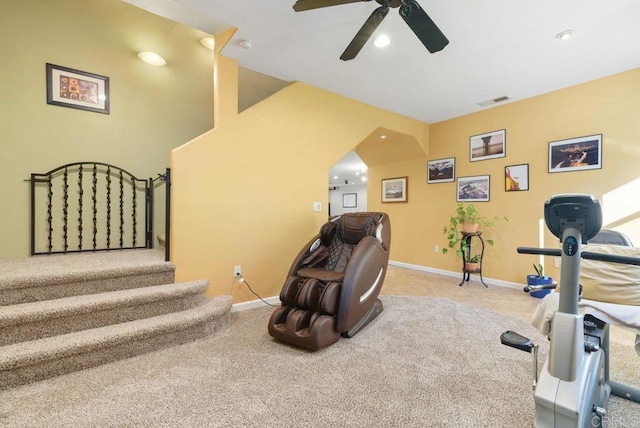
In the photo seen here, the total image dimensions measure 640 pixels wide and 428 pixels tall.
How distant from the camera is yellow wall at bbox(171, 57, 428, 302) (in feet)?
9.24

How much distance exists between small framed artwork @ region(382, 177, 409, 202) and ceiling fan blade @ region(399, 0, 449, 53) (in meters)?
3.62

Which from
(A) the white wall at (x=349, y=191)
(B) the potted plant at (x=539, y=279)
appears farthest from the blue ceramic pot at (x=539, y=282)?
(A) the white wall at (x=349, y=191)

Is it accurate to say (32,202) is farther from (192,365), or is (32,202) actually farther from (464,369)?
(464,369)

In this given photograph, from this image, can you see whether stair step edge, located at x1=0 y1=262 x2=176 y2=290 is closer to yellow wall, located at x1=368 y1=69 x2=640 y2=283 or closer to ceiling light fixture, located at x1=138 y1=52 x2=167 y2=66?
ceiling light fixture, located at x1=138 y1=52 x2=167 y2=66

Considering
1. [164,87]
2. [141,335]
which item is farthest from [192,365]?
[164,87]

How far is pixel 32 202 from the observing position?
116 inches

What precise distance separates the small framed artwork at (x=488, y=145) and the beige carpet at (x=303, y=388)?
2854mm

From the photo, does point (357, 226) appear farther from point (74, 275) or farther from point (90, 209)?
point (90, 209)

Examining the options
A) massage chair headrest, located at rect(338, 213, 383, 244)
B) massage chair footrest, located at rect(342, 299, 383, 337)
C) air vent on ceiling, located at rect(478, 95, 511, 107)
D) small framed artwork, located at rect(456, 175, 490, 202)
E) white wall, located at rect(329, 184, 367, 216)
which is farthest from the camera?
white wall, located at rect(329, 184, 367, 216)

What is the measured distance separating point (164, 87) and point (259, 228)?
241cm

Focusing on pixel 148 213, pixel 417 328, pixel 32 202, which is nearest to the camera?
pixel 417 328

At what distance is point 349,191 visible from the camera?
13469mm

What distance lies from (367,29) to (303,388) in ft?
8.06

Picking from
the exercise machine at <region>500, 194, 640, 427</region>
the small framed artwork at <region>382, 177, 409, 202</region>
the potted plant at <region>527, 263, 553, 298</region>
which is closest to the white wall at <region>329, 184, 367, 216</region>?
the small framed artwork at <region>382, 177, 409, 202</region>
